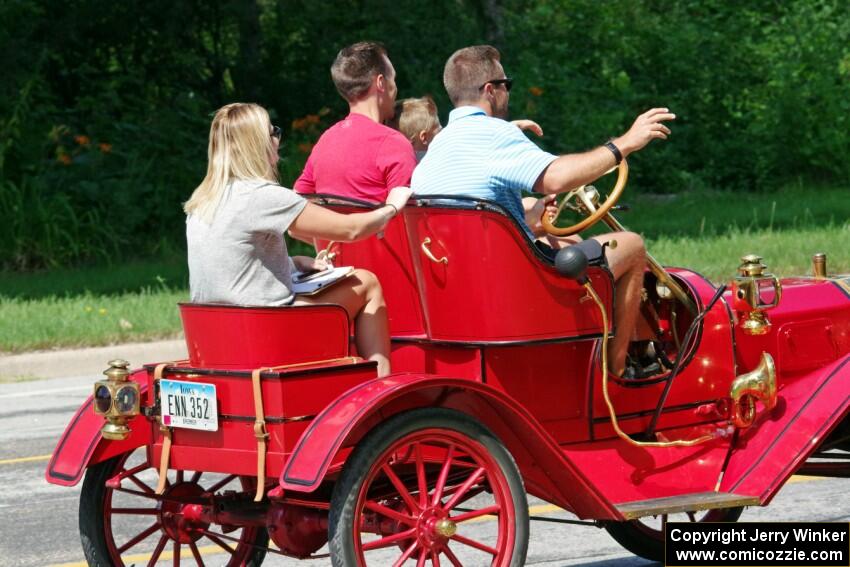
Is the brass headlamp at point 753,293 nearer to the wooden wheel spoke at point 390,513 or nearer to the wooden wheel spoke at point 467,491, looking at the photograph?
the wooden wheel spoke at point 467,491

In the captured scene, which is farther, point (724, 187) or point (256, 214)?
point (724, 187)

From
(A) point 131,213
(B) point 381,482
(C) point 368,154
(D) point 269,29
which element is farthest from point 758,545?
(D) point 269,29

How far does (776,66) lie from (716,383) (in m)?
15.6

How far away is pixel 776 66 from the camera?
67.3ft

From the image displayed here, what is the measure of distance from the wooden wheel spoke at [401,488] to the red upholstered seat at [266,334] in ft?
1.43

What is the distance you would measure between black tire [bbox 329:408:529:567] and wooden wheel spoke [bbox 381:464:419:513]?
0.08 meters

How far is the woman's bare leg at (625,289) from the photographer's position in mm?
5379

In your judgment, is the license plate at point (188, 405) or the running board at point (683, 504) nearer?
the license plate at point (188, 405)

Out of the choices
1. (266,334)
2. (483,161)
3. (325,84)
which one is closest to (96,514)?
→ (266,334)

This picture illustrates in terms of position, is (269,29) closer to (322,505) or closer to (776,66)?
(776,66)

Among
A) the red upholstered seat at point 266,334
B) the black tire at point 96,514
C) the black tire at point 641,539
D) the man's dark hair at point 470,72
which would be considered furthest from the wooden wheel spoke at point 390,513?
the man's dark hair at point 470,72

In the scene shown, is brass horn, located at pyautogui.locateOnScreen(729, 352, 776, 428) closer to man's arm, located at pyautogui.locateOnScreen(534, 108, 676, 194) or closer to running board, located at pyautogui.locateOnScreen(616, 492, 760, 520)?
running board, located at pyautogui.locateOnScreen(616, 492, 760, 520)

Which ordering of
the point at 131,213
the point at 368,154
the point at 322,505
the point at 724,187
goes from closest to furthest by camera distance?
1. the point at 322,505
2. the point at 368,154
3. the point at 131,213
4. the point at 724,187

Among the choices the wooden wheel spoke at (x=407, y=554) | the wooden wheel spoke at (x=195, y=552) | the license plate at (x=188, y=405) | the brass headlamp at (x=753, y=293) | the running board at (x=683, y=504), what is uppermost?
the brass headlamp at (x=753, y=293)
